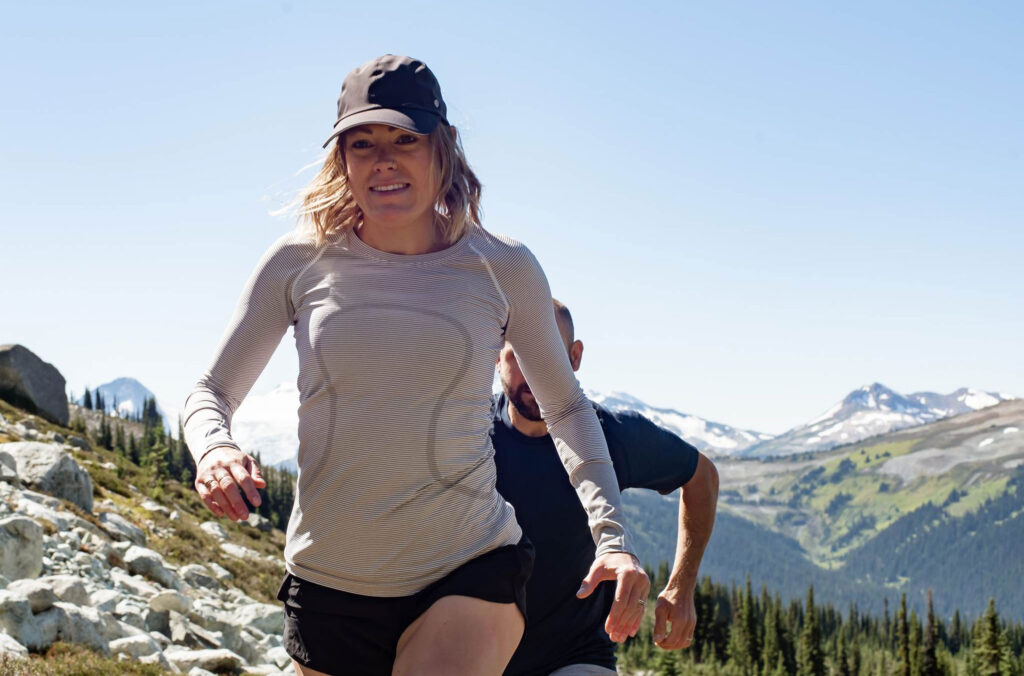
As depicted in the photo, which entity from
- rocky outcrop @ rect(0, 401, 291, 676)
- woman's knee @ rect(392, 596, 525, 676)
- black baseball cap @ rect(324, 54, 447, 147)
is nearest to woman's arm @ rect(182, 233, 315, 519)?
black baseball cap @ rect(324, 54, 447, 147)

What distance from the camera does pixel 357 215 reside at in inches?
138

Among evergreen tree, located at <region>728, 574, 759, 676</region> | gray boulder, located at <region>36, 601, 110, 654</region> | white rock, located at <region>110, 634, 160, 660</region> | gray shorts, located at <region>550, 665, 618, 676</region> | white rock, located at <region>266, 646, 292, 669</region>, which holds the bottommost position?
evergreen tree, located at <region>728, 574, 759, 676</region>

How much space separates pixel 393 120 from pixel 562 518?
3058 mm

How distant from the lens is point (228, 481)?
2846 millimetres

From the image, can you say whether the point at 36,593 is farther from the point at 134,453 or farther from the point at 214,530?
the point at 134,453

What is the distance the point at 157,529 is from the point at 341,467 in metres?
35.9

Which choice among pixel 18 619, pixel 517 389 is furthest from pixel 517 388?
pixel 18 619

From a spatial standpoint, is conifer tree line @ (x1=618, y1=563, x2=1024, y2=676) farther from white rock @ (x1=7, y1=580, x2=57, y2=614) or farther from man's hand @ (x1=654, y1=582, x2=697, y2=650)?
man's hand @ (x1=654, y1=582, x2=697, y2=650)

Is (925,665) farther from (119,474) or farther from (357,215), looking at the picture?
(357,215)

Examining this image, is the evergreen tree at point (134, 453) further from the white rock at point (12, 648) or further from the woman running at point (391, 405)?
the woman running at point (391, 405)

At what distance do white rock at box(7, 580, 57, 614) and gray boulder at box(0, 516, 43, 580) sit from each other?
9.39ft

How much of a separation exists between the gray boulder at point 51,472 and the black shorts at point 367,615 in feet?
87.1

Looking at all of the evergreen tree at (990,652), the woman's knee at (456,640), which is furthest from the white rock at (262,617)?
the evergreen tree at (990,652)

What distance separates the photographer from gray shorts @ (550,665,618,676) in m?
5.18
